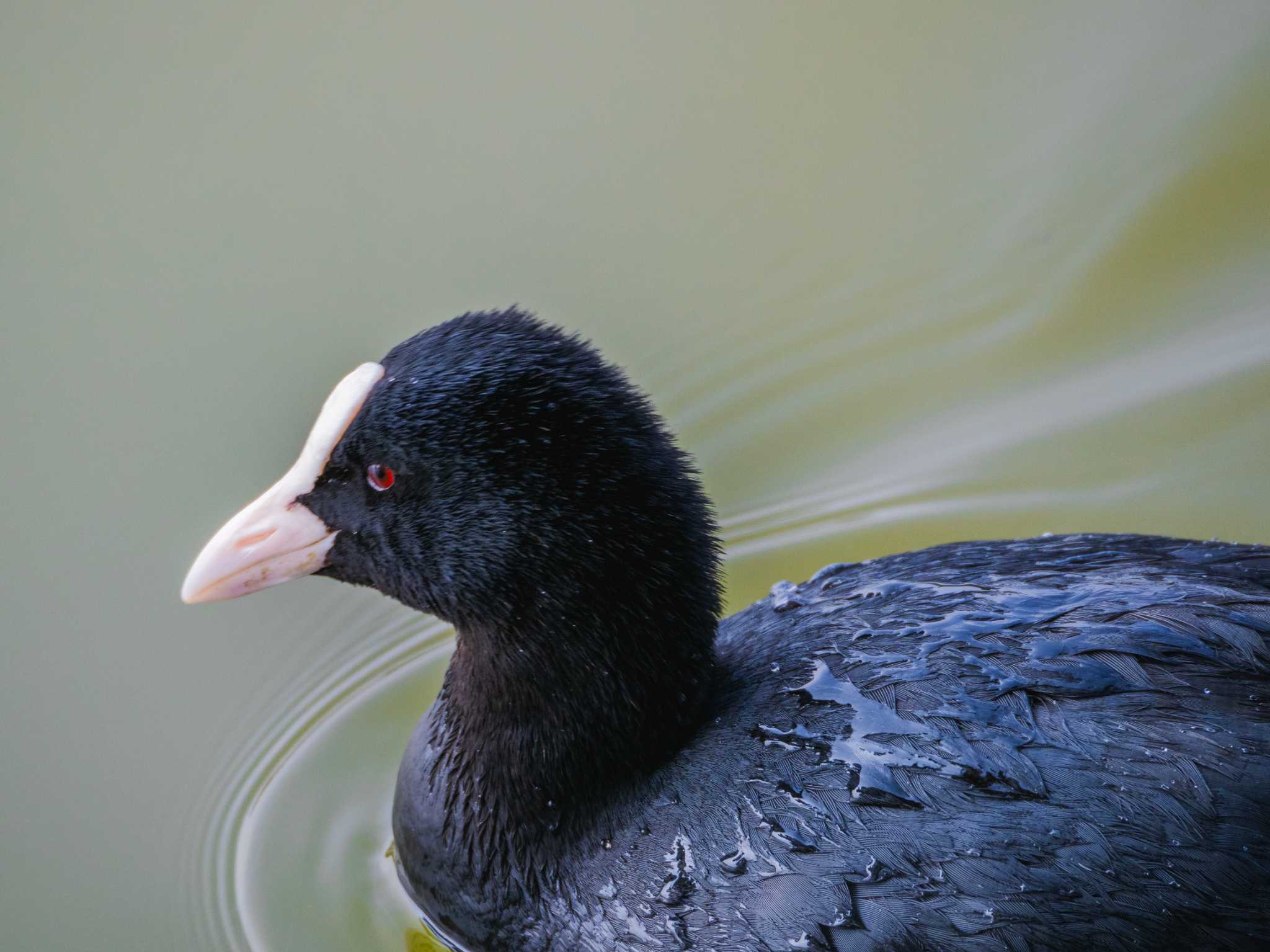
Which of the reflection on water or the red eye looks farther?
the reflection on water

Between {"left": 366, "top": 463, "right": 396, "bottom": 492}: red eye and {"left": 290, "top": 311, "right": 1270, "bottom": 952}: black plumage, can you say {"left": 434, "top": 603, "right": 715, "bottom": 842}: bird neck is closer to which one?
{"left": 290, "top": 311, "right": 1270, "bottom": 952}: black plumage

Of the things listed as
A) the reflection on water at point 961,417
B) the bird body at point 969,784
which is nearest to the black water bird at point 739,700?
the bird body at point 969,784

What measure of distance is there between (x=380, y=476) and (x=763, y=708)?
2.92 feet

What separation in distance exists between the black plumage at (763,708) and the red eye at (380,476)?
0.02 m

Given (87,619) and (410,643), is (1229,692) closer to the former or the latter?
(410,643)

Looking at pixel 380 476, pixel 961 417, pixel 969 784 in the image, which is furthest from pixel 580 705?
pixel 961 417

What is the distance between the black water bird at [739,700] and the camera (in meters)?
2.60

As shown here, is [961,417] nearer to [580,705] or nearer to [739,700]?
[739,700]

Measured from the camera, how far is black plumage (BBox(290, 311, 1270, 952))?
2.59m

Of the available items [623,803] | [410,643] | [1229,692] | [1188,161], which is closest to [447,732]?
[623,803]

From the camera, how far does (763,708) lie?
2.96 meters

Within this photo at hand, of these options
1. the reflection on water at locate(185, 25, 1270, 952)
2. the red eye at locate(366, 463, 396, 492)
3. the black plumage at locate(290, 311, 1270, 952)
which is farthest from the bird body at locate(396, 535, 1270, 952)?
the reflection on water at locate(185, 25, 1270, 952)

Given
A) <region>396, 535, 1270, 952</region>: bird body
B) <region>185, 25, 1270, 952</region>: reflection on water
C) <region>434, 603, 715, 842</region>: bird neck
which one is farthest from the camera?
<region>185, 25, 1270, 952</region>: reflection on water

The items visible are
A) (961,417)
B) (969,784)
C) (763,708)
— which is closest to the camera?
(969,784)
